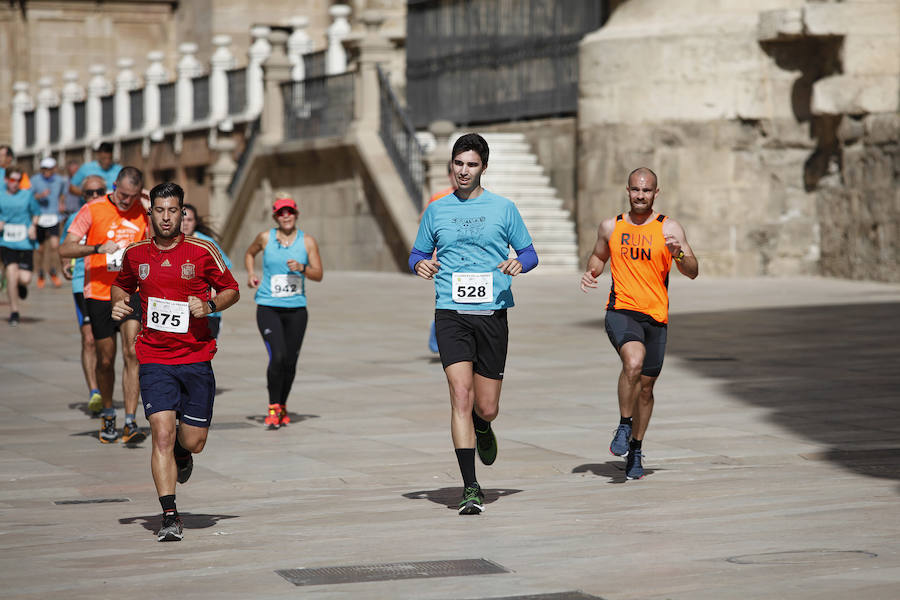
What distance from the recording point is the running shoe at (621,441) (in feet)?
31.1

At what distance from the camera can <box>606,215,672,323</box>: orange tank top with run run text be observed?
31.8 feet

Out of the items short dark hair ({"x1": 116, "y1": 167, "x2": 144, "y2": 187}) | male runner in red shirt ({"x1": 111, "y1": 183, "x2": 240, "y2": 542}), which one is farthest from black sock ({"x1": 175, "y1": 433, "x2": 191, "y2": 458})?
short dark hair ({"x1": 116, "y1": 167, "x2": 144, "y2": 187})

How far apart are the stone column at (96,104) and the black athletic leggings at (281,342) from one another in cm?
3662

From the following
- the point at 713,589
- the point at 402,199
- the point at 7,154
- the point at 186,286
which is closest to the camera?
the point at 713,589

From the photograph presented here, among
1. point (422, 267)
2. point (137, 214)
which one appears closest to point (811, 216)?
point (137, 214)

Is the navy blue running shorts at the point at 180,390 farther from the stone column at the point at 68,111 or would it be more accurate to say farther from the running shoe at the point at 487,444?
the stone column at the point at 68,111

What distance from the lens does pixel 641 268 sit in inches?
383

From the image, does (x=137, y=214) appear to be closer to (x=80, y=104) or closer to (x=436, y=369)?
(x=436, y=369)

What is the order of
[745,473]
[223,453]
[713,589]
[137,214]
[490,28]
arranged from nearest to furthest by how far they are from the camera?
[713,589] → [745,473] → [223,453] → [137,214] → [490,28]

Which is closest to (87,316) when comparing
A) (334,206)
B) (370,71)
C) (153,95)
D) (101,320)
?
(101,320)

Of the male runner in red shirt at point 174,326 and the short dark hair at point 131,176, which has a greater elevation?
the short dark hair at point 131,176

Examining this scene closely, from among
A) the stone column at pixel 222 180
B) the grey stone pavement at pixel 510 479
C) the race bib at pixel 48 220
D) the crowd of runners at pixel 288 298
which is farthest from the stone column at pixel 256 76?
the crowd of runners at pixel 288 298

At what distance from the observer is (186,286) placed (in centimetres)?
823

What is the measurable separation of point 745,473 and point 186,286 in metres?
3.31
